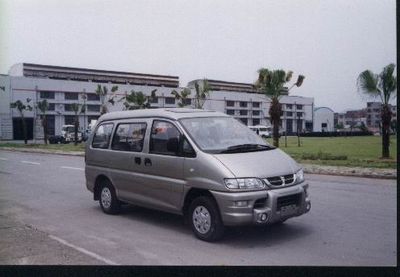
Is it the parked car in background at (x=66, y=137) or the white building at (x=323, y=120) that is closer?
the parked car in background at (x=66, y=137)

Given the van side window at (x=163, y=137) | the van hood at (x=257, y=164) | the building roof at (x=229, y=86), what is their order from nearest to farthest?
the van hood at (x=257, y=164)
the van side window at (x=163, y=137)
the building roof at (x=229, y=86)

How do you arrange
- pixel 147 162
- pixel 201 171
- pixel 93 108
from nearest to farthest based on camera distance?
pixel 201 171 → pixel 147 162 → pixel 93 108

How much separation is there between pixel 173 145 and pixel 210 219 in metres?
1.25

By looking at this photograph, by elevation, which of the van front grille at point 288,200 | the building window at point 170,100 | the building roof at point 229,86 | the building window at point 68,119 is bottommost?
the van front grille at point 288,200

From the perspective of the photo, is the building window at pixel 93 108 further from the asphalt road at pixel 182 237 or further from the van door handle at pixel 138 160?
the van door handle at pixel 138 160

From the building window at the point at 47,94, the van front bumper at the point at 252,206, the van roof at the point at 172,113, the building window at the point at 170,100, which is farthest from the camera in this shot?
the building window at the point at 170,100

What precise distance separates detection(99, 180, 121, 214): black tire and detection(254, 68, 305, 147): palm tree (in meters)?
19.1

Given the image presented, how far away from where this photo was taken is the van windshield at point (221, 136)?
6676mm

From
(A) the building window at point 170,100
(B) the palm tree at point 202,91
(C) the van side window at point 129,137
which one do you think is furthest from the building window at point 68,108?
(C) the van side window at point 129,137

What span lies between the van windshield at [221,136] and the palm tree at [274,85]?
19782 mm

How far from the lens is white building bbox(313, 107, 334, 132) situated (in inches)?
4215

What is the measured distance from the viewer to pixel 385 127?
21.2m

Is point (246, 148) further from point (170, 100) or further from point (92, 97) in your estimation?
point (170, 100)

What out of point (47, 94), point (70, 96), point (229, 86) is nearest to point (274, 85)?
point (47, 94)
